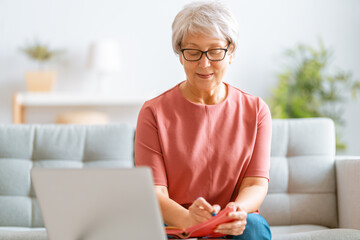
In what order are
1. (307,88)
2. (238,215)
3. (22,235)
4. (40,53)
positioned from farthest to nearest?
(40,53), (307,88), (22,235), (238,215)

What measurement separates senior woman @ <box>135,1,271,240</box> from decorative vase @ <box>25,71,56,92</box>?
2.67 m

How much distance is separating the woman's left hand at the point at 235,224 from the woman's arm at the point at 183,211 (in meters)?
0.05

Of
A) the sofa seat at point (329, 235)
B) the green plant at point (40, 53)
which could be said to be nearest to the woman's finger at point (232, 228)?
the sofa seat at point (329, 235)

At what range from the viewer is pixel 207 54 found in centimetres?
153

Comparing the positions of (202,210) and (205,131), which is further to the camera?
(205,131)

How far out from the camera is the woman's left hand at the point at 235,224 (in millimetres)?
1257

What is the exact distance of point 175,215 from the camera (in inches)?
56.6

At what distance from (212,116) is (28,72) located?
2.86 meters

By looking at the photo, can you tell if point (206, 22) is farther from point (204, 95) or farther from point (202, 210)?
point (202, 210)

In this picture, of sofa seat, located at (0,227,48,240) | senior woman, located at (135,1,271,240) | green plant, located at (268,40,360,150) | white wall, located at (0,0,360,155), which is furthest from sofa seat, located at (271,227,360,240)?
white wall, located at (0,0,360,155)

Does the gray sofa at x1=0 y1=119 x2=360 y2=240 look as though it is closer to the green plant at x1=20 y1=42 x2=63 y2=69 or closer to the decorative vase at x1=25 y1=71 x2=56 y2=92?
the decorative vase at x1=25 y1=71 x2=56 y2=92

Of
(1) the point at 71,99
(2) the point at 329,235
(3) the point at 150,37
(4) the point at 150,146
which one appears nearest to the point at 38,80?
(1) the point at 71,99

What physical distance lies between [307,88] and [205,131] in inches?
103

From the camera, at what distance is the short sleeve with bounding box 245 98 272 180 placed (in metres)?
1.57
